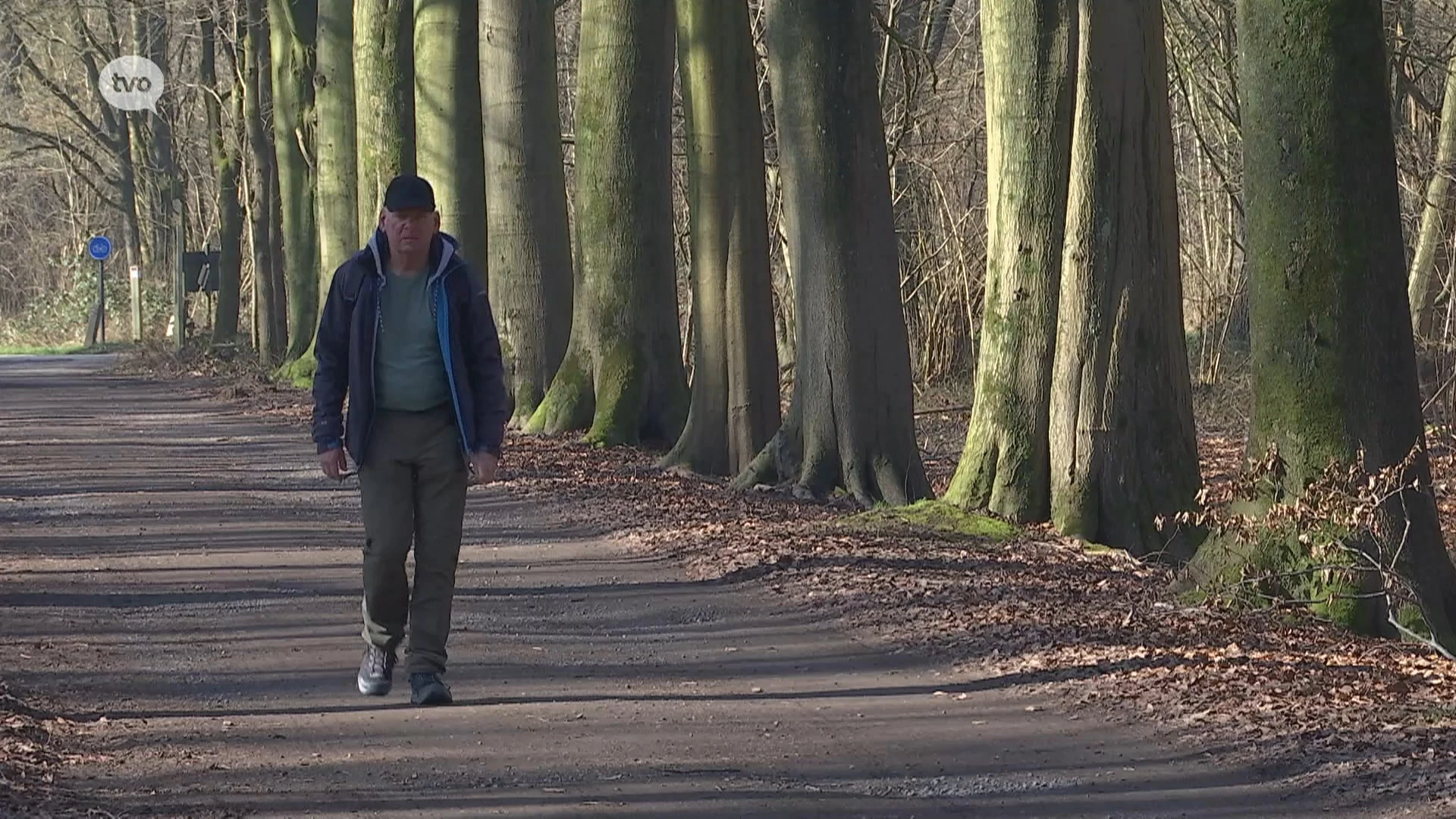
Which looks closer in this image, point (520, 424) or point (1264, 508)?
point (1264, 508)

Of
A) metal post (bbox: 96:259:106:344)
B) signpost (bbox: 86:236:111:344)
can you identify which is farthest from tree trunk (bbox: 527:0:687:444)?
metal post (bbox: 96:259:106:344)

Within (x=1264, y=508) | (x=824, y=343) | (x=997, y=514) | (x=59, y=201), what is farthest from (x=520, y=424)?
(x=59, y=201)

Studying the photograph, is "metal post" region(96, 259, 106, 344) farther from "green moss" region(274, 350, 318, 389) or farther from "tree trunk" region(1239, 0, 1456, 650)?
"tree trunk" region(1239, 0, 1456, 650)

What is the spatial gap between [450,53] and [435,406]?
15137mm

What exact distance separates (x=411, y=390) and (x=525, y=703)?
4.42ft

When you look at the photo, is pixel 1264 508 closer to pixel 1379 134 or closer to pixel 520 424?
pixel 1379 134

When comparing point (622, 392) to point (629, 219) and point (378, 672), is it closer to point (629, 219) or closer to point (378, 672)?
point (629, 219)

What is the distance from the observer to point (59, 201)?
65.7 metres

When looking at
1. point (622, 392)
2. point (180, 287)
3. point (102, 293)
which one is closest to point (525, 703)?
point (622, 392)

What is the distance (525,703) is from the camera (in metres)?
8.16

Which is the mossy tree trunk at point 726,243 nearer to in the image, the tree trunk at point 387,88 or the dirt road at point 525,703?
the dirt road at point 525,703

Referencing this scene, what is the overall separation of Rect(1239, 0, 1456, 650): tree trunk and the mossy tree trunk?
7199mm

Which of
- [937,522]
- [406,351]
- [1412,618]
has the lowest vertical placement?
[1412,618]

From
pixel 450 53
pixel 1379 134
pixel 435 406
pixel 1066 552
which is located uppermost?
pixel 450 53
